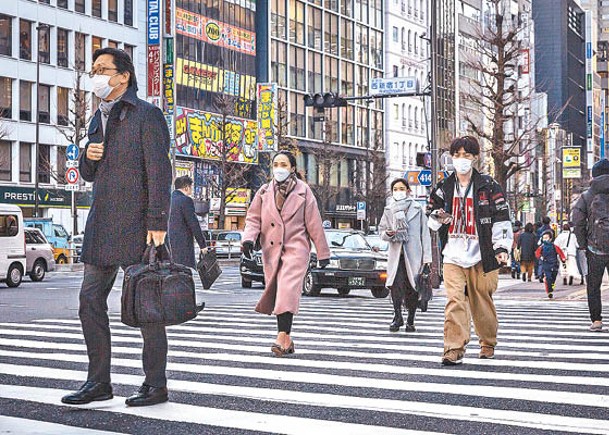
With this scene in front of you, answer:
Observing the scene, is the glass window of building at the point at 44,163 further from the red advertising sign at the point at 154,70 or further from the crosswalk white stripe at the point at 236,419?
the crosswalk white stripe at the point at 236,419

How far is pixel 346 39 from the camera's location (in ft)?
295

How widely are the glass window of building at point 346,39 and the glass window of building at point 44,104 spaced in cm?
3202

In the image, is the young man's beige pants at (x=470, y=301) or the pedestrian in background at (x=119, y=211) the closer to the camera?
the pedestrian in background at (x=119, y=211)

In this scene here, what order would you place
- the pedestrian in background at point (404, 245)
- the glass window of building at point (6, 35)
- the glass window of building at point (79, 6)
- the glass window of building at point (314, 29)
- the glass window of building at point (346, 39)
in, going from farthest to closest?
the glass window of building at point (346, 39), the glass window of building at point (314, 29), the glass window of building at point (79, 6), the glass window of building at point (6, 35), the pedestrian in background at point (404, 245)

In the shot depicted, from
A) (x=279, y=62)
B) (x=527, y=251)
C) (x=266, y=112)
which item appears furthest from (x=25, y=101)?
(x=527, y=251)

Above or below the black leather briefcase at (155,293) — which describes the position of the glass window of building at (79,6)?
above

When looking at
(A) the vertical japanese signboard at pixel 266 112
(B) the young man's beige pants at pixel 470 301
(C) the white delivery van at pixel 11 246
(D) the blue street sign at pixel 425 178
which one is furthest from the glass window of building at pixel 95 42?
(B) the young man's beige pants at pixel 470 301

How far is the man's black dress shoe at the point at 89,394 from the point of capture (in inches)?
269

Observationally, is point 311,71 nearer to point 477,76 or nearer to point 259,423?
point 477,76

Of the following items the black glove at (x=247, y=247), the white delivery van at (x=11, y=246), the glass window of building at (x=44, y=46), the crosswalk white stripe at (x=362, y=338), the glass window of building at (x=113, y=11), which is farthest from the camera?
the glass window of building at (x=113, y=11)

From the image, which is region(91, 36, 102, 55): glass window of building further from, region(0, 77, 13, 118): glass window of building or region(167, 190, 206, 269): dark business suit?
region(167, 190, 206, 269): dark business suit

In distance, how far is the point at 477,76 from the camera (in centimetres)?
10650

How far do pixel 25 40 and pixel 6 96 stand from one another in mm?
3097

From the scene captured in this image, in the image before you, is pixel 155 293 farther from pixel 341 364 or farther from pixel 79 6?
pixel 79 6
